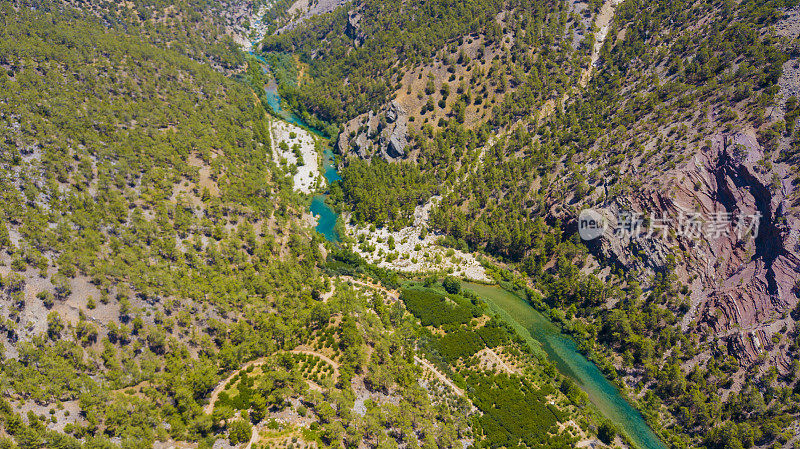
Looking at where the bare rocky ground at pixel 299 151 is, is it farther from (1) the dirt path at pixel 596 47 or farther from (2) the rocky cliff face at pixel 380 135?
(1) the dirt path at pixel 596 47

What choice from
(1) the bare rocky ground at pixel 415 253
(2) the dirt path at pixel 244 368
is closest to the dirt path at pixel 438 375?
(2) the dirt path at pixel 244 368

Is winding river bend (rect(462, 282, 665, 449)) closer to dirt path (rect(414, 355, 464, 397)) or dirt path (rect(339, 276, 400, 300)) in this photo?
dirt path (rect(339, 276, 400, 300))

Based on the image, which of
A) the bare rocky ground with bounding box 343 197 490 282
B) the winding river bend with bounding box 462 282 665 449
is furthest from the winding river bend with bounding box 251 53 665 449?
the bare rocky ground with bounding box 343 197 490 282

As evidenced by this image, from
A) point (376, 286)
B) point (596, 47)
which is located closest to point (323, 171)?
point (376, 286)

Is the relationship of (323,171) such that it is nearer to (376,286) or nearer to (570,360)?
(376,286)

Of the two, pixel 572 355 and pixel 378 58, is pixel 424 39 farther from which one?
pixel 572 355
